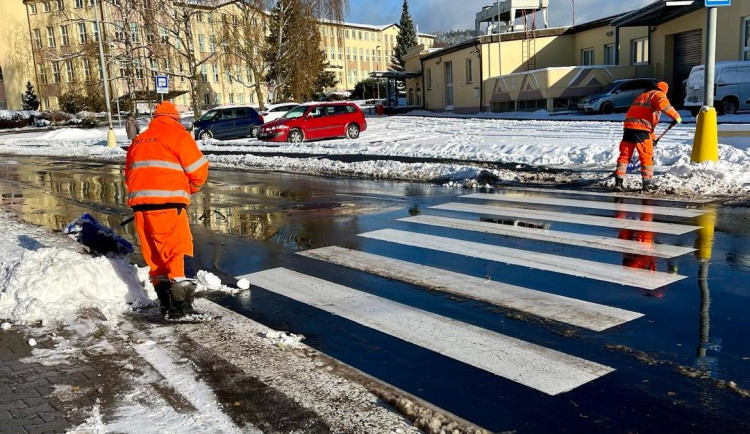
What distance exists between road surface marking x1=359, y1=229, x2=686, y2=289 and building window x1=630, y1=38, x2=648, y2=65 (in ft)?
103

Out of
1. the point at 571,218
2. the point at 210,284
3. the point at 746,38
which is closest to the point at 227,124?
the point at 746,38

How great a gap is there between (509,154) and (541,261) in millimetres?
11048

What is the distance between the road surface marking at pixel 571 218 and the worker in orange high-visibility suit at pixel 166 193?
5300 mm

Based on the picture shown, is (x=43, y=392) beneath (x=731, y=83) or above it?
beneath

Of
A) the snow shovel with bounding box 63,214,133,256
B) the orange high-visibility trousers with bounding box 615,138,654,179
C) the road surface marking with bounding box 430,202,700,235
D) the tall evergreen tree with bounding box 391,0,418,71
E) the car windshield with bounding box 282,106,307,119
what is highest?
the tall evergreen tree with bounding box 391,0,418,71

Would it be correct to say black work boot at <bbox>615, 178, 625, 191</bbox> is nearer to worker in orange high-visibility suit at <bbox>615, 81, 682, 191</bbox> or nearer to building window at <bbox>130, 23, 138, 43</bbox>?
worker in orange high-visibility suit at <bbox>615, 81, 682, 191</bbox>

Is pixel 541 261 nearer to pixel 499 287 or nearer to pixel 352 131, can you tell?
pixel 499 287

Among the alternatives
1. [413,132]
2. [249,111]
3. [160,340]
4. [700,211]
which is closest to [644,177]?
[700,211]

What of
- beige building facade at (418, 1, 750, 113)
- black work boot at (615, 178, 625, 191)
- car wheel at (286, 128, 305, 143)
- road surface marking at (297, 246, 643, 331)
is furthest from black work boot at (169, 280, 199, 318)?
beige building facade at (418, 1, 750, 113)

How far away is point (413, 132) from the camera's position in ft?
92.1

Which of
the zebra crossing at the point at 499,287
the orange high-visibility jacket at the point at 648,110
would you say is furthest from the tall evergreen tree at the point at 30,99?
the orange high-visibility jacket at the point at 648,110

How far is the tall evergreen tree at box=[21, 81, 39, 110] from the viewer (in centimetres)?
7194

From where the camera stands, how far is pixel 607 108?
30250mm

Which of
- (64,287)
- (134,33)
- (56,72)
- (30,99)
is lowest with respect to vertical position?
(64,287)
